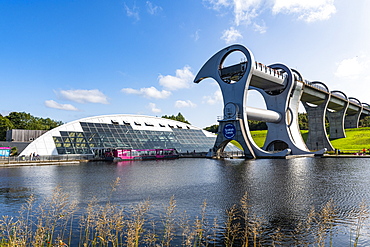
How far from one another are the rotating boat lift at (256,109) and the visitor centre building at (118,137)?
13.9 m

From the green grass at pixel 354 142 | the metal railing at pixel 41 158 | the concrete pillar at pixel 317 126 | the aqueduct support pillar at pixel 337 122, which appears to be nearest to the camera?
the metal railing at pixel 41 158

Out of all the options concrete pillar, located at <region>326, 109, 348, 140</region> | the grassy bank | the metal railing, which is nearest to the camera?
the grassy bank

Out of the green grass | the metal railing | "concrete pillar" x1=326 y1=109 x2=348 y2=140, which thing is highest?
"concrete pillar" x1=326 y1=109 x2=348 y2=140

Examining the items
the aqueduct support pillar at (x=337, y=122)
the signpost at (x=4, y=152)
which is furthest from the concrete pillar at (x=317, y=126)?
the signpost at (x=4, y=152)

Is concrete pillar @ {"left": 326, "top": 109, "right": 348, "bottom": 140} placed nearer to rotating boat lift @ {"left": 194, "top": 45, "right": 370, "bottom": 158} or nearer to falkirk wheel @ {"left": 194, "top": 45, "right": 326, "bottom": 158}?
rotating boat lift @ {"left": 194, "top": 45, "right": 370, "bottom": 158}

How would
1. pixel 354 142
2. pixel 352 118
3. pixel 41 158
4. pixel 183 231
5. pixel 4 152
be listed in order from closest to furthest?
pixel 183 231
pixel 4 152
pixel 41 158
pixel 354 142
pixel 352 118

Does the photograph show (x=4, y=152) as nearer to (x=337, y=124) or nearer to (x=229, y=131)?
(x=229, y=131)

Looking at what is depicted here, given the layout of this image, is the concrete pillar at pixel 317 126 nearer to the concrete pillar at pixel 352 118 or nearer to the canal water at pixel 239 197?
the concrete pillar at pixel 352 118

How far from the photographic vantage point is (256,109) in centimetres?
Answer: 5150

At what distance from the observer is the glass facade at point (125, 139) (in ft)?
164

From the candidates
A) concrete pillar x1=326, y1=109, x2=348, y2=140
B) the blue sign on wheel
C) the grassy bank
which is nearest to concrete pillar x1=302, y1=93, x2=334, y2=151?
concrete pillar x1=326, y1=109, x2=348, y2=140

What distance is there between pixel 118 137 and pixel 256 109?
29481 millimetres

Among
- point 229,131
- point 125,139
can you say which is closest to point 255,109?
point 229,131

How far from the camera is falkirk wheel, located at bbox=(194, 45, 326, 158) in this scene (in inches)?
1895
